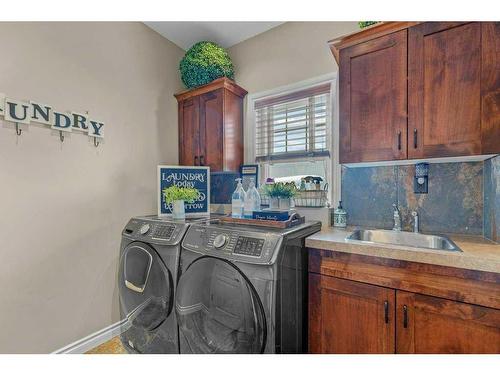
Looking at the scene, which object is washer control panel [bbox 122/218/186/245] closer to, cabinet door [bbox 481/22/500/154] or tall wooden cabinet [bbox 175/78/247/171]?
tall wooden cabinet [bbox 175/78/247/171]

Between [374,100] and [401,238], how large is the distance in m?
0.98

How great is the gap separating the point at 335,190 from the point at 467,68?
3.54 feet

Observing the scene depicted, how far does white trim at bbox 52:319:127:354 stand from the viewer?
5.67 feet

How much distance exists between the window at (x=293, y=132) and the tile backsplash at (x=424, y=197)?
245 millimetres

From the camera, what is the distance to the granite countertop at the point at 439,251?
1.01m

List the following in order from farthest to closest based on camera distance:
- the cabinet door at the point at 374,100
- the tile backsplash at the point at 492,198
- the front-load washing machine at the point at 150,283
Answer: the front-load washing machine at the point at 150,283
the cabinet door at the point at 374,100
the tile backsplash at the point at 492,198

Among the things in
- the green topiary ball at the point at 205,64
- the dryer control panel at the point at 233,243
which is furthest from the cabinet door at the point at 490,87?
the green topiary ball at the point at 205,64

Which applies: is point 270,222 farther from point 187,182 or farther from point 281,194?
point 187,182

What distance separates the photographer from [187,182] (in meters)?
2.13

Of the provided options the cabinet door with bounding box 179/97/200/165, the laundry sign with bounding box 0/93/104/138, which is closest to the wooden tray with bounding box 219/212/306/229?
the cabinet door with bounding box 179/97/200/165

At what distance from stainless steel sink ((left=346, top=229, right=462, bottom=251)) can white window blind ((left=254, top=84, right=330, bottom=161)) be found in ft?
2.38

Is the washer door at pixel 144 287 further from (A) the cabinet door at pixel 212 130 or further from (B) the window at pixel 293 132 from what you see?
(B) the window at pixel 293 132

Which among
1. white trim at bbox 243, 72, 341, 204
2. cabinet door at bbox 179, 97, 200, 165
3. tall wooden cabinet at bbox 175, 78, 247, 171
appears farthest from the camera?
cabinet door at bbox 179, 97, 200, 165

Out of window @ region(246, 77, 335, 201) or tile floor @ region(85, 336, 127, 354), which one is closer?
tile floor @ region(85, 336, 127, 354)
